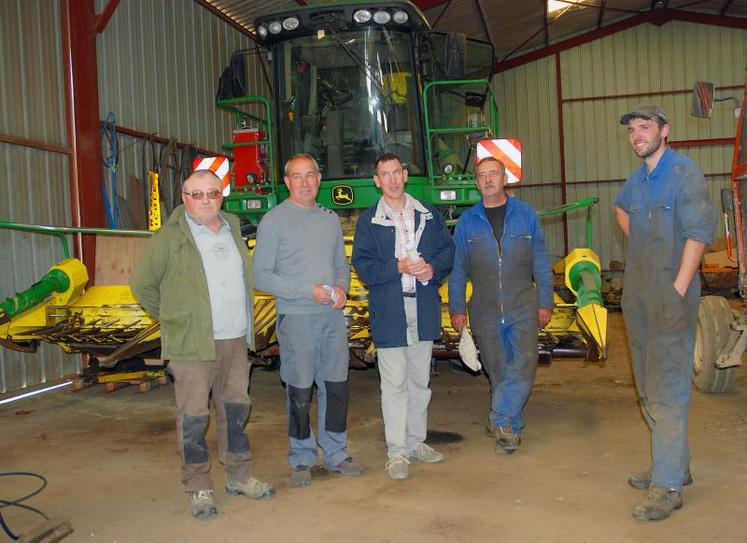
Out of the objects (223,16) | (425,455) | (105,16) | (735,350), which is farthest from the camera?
(223,16)

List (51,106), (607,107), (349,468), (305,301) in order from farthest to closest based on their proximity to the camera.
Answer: (607,107) < (51,106) < (349,468) < (305,301)

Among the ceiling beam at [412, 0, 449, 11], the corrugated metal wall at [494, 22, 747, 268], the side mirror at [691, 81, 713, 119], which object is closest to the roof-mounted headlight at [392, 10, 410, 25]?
the side mirror at [691, 81, 713, 119]

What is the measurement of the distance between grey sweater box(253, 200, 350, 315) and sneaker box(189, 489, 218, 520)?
999 millimetres

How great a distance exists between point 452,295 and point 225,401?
1.53m

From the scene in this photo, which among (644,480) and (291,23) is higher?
(291,23)

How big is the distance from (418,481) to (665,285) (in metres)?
1.64

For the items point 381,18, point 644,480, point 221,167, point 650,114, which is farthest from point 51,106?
point 644,480

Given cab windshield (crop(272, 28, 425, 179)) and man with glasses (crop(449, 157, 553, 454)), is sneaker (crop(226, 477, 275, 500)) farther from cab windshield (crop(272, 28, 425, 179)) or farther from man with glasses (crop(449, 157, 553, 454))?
cab windshield (crop(272, 28, 425, 179))

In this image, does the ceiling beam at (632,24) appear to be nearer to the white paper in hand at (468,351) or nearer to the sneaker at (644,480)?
the white paper in hand at (468,351)

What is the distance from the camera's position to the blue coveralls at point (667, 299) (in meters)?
3.50

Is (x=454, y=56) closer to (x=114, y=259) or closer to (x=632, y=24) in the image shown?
(x=114, y=259)

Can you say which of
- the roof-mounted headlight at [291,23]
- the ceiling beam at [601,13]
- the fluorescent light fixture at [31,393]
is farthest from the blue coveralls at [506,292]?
the ceiling beam at [601,13]

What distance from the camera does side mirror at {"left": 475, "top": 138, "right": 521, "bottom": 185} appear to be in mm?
6361

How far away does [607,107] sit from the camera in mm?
18922
